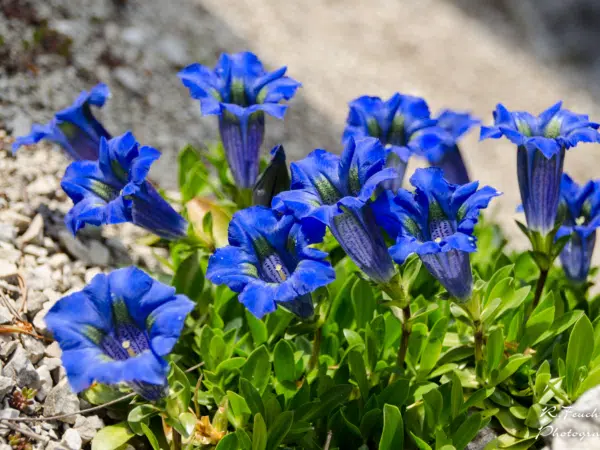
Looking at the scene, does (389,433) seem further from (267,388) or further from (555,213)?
(555,213)

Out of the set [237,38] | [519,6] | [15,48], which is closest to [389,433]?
[15,48]

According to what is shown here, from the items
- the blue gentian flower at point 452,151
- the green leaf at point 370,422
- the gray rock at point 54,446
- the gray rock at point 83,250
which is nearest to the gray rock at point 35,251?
the gray rock at point 83,250

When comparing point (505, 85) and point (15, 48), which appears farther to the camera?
point (505, 85)

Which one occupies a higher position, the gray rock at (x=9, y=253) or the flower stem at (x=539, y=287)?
the flower stem at (x=539, y=287)

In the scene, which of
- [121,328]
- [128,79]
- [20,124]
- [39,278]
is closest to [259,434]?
[121,328]

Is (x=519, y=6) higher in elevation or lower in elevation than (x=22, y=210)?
higher

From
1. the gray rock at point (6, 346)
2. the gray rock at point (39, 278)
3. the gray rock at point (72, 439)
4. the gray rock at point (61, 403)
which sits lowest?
the gray rock at point (72, 439)

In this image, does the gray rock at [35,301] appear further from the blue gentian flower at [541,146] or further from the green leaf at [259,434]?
the blue gentian flower at [541,146]

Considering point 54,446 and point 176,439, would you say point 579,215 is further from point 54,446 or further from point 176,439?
point 54,446
